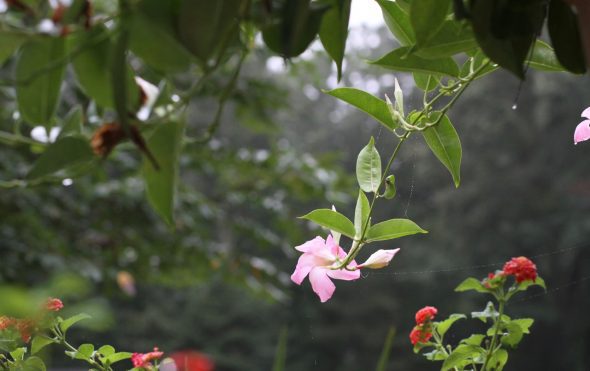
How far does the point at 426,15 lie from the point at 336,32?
28mm

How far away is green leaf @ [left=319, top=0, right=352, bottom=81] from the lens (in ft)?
0.72

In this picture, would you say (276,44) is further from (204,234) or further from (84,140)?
(204,234)

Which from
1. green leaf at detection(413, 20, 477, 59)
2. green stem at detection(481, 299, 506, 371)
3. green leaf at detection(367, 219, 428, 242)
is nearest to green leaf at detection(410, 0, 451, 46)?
green leaf at detection(413, 20, 477, 59)

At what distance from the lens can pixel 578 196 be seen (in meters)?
7.39

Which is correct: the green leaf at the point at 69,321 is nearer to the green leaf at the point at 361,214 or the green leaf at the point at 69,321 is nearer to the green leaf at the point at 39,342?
the green leaf at the point at 39,342

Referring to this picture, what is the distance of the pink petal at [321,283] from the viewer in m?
0.35

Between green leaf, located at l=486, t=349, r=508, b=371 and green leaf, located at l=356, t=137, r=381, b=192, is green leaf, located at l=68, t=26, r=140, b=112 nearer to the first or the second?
green leaf, located at l=356, t=137, r=381, b=192

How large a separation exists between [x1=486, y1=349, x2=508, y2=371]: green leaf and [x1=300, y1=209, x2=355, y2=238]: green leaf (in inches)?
5.2

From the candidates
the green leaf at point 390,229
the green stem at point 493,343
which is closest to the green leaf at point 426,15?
the green leaf at point 390,229

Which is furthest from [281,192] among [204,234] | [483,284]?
[483,284]

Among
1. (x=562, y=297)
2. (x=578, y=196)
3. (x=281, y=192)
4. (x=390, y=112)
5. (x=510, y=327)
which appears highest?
(x=390, y=112)

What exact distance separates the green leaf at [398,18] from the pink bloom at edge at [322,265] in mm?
114

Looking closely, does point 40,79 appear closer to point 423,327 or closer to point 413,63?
point 413,63

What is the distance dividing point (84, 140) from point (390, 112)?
17 centimetres
